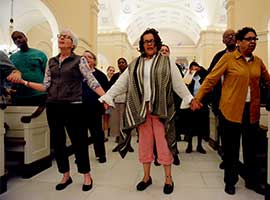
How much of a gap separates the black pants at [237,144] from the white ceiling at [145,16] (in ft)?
29.1

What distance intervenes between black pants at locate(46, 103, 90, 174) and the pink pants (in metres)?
0.59

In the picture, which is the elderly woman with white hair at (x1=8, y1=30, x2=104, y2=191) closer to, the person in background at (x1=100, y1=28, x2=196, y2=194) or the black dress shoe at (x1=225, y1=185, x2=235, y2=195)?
the person in background at (x1=100, y1=28, x2=196, y2=194)

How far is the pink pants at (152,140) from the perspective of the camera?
2.77 meters

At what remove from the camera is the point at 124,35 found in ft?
45.8

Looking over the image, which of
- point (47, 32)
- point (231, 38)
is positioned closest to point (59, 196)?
point (231, 38)

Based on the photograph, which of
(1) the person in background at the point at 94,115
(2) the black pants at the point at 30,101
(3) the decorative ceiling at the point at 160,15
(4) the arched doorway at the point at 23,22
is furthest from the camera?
(3) the decorative ceiling at the point at 160,15

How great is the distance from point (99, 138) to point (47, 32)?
9.59 meters

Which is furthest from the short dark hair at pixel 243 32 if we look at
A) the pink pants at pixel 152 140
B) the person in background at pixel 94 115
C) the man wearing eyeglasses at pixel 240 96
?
the person in background at pixel 94 115

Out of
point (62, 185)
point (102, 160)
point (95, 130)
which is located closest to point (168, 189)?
point (62, 185)

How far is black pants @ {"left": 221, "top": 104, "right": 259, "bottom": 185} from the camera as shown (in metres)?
2.73

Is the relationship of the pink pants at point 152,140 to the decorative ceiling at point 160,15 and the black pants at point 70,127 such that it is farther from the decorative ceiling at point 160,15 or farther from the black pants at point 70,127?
the decorative ceiling at point 160,15

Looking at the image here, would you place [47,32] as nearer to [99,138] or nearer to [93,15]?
[93,15]

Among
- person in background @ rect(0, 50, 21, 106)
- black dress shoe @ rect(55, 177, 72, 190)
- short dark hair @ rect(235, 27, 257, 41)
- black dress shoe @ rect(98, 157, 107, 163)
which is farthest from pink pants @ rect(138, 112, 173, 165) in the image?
black dress shoe @ rect(98, 157, 107, 163)

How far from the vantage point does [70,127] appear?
113 inches
